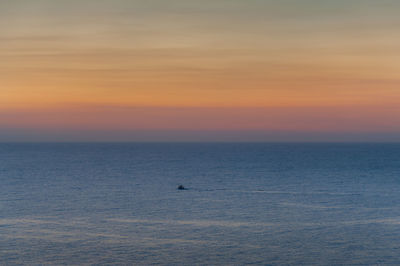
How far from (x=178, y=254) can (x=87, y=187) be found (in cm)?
5860

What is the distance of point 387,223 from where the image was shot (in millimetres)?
52156

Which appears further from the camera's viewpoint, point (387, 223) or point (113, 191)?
point (113, 191)

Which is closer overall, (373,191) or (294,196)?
(294,196)

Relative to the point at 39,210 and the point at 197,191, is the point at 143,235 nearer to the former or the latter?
the point at 39,210

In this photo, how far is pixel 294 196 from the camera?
78.8 m

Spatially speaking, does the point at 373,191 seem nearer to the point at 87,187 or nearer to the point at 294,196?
the point at 294,196

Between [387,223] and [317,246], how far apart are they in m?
14.7

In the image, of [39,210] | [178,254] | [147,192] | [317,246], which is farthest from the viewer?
[147,192]

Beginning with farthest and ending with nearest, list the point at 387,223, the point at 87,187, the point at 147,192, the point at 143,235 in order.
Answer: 1. the point at 87,187
2. the point at 147,192
3. the point at 387,223
4. the point at 143,235

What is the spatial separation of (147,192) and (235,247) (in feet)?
152

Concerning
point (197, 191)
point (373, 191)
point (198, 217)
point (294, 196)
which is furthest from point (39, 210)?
point (373, 191)

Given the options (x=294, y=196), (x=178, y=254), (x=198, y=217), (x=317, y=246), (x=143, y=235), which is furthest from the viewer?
(x=294, y=196)

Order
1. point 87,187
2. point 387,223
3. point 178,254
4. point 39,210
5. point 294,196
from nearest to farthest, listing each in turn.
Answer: point 178,254 → point 387,223 → point 39,210 → point 294,196 → point 87,187

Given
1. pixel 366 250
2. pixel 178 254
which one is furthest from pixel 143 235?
pixel 366 250
